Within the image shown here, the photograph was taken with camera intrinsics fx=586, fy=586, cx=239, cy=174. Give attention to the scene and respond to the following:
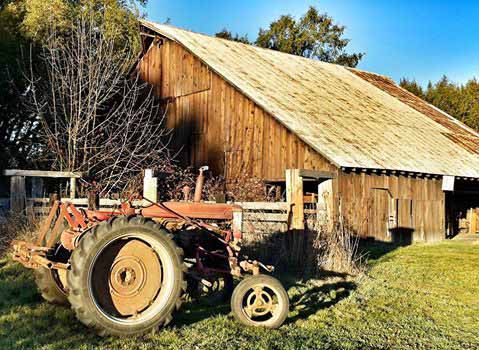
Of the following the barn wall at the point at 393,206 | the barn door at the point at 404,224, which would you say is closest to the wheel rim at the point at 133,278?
the barn wall at the point at 393,206

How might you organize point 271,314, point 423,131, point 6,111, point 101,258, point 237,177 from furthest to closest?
point 423,131 < point 6,111 < point 237,177 < point 271,314 < point 101,258

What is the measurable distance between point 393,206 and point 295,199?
878 cm

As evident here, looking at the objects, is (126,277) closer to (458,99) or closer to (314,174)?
(314,174)

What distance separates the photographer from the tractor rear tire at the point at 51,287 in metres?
6.87

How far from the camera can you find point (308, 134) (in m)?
17.0

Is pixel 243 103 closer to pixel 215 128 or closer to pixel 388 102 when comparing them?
pixel 215 128

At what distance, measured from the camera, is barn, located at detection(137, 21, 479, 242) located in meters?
17.5

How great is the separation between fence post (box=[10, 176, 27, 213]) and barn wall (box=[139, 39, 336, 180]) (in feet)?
26.9

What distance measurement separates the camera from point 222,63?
20984 millimetres

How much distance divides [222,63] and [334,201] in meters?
10.0

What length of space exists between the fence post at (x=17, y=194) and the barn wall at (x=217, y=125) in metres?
8.21

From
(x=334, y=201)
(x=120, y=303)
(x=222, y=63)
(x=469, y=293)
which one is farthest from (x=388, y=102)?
(x=120, y=303)

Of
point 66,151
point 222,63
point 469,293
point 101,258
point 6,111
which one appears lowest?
point 469,293

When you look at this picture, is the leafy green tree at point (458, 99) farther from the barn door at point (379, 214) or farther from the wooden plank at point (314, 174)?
the wooden plank at point (314, 174)
